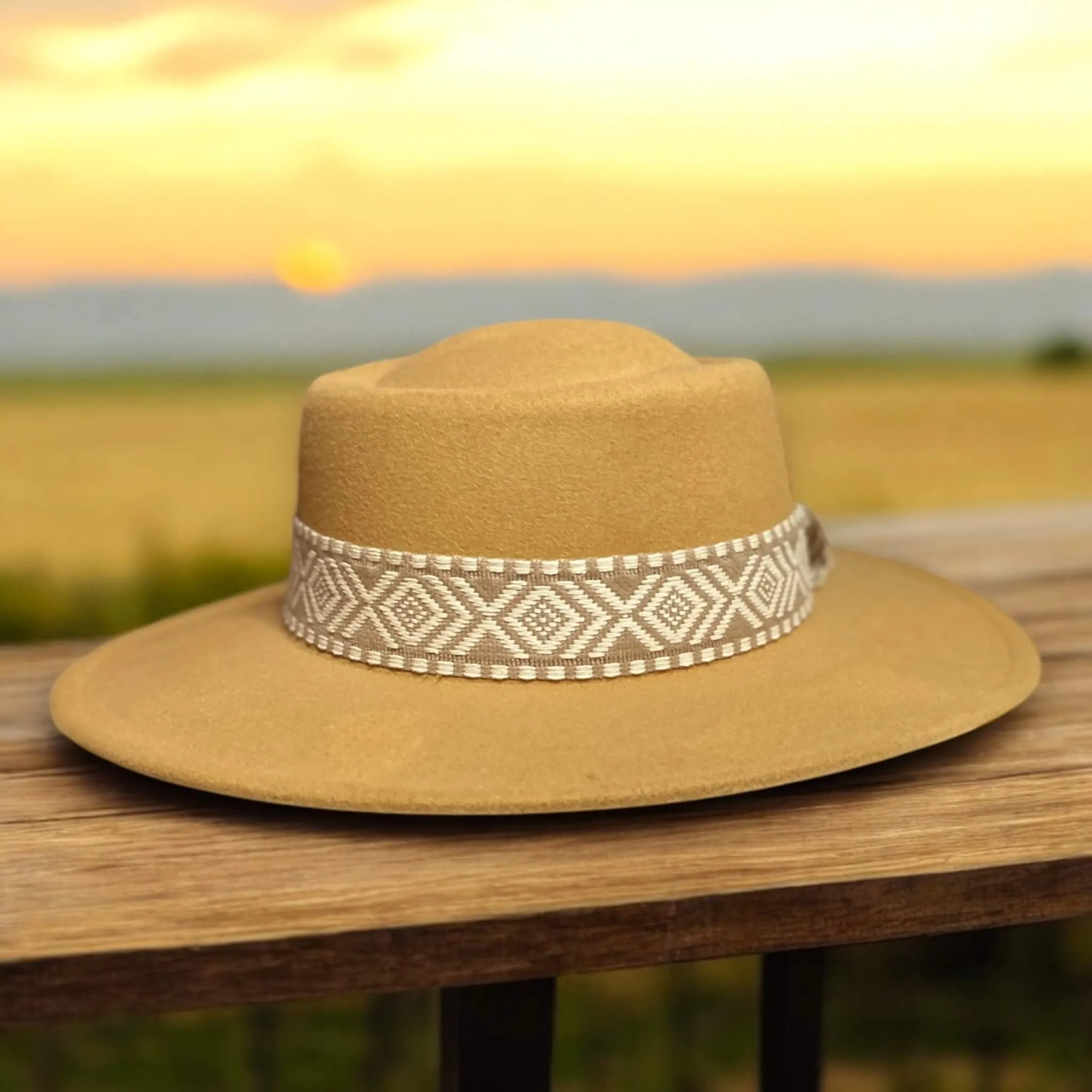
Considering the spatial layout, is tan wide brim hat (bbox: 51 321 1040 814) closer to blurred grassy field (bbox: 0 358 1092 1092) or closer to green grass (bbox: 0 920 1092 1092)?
blurred grassy field (bbox: 0 358 1092 1092)

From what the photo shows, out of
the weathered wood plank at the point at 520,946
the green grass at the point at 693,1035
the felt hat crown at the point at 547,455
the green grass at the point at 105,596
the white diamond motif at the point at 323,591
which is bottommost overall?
the green grass at the point at 693,1035

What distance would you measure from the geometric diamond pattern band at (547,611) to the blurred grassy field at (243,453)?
1829 millimetres

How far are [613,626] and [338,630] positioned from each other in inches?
9.1

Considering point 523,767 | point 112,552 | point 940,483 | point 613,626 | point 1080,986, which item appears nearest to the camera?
point 523,767

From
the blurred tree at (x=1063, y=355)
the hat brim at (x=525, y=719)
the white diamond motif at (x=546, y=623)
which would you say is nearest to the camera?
the hat brim at (x=525, y=719)

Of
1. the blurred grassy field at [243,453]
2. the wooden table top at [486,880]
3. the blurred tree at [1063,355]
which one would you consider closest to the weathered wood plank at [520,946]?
the wooden table top at [486,880]

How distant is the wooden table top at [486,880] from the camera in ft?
2.38

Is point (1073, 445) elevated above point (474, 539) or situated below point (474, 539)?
below

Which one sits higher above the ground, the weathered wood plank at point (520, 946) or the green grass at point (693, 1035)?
the weathered wood plank at point (520, 946)

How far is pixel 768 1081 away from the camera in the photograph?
4.37 feet

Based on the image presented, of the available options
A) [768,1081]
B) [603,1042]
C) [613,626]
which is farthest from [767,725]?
[603,1042]

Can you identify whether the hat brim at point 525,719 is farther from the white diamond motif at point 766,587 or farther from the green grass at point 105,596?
the green grass at point 105,596

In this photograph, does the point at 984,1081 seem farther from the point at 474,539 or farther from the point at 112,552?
the point at 474,539

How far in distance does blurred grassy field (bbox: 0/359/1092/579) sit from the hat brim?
5.83 ft
